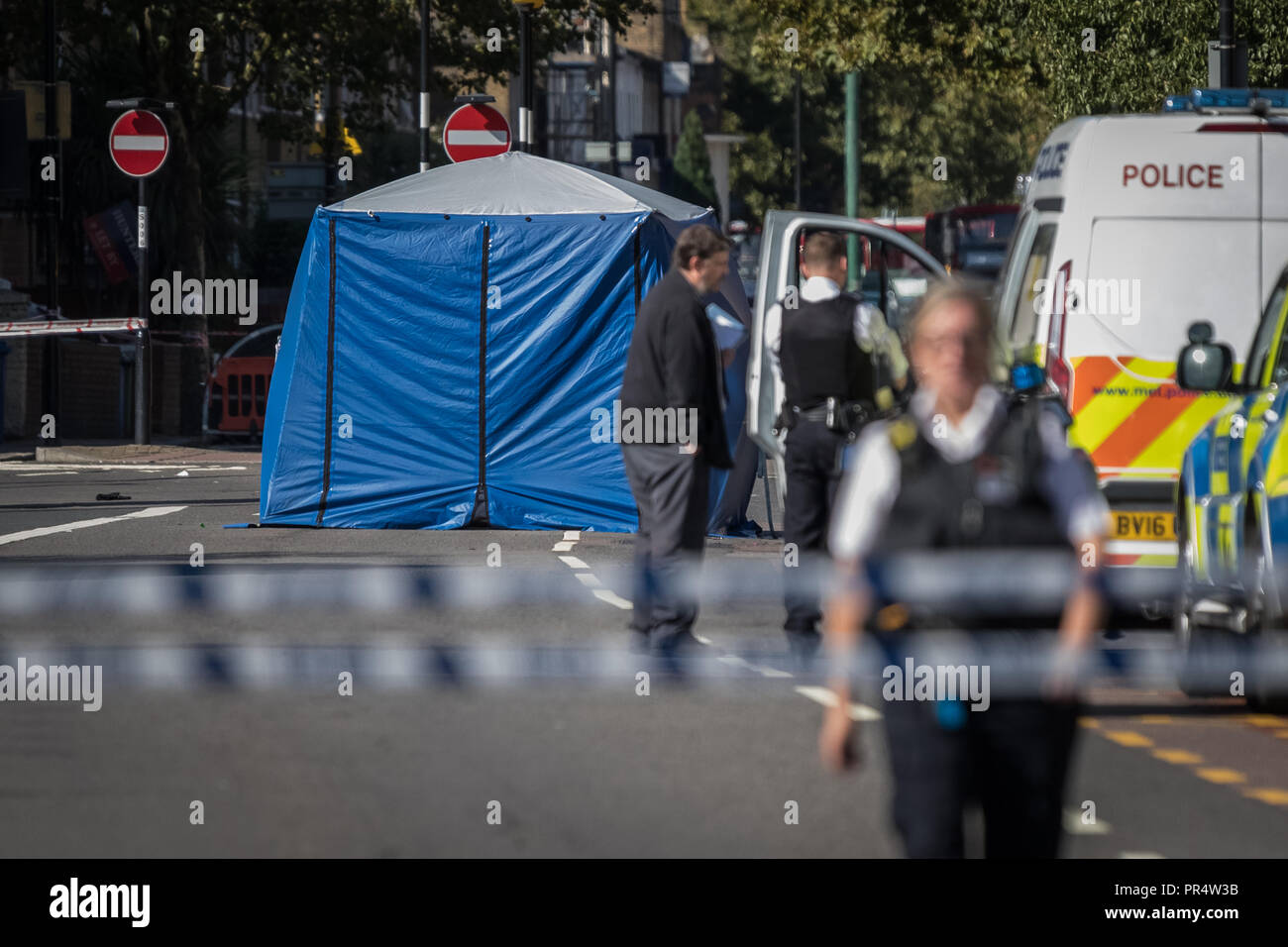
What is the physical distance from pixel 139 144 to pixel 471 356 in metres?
10.1

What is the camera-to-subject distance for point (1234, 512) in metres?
9.55

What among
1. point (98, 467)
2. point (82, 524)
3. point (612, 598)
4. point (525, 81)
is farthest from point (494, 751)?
point (525, 81)

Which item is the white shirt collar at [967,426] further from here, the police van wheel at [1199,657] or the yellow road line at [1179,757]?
the police van wheel at [1199,657]

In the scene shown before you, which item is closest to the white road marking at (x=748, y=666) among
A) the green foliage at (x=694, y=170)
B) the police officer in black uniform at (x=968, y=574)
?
the police officer in black uniform at (x=968, y=574)

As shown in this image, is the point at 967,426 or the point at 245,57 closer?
the point at 967,426

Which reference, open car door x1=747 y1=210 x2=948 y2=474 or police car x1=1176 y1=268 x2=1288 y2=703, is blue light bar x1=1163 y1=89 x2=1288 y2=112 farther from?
police car x1=1176 y1=268 x2=1288 y2=703

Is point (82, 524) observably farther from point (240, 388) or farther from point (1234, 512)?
point (240, 388)

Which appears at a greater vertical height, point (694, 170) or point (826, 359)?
point (694, 170)

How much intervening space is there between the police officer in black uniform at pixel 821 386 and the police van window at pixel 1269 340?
1.56m

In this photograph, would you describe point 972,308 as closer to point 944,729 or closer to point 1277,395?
point 944,729

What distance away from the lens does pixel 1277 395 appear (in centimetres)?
946

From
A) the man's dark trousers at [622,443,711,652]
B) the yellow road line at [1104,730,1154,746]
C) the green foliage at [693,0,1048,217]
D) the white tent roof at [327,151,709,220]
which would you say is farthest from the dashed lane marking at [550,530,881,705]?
the green foliage at [693,0,1048,217]

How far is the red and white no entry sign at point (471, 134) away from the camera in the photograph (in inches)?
1025
